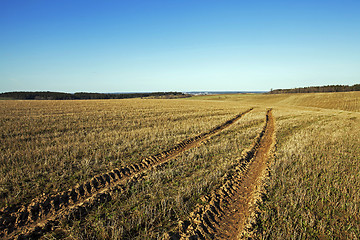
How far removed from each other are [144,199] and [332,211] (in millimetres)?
5242

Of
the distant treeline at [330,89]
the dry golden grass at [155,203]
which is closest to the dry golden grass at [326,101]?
the dry golden grass at [155,203]

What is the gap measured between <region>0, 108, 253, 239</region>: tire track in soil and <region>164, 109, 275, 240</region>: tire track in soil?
8.52 feet

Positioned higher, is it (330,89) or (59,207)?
(330,89)

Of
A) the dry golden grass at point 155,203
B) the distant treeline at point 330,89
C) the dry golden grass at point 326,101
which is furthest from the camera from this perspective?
the distant treeline at point 330,89

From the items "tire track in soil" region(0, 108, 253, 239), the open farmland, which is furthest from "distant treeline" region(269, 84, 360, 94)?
"tire track in soil" region(0, 108, 253, 239)

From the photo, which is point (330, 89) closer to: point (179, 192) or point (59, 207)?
point (179, 192)

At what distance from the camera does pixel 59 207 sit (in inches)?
195

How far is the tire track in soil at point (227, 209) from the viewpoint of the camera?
13.6ft

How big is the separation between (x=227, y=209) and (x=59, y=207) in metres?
4.76

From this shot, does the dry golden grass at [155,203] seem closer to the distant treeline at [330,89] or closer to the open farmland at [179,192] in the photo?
the open farmland at [179,192]

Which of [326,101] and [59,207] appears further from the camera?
[326,101]

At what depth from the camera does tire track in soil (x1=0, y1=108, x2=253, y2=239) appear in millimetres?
4164

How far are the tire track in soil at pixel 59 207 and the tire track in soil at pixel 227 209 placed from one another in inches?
102

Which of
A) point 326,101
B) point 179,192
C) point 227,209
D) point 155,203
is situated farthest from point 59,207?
point 326,101
